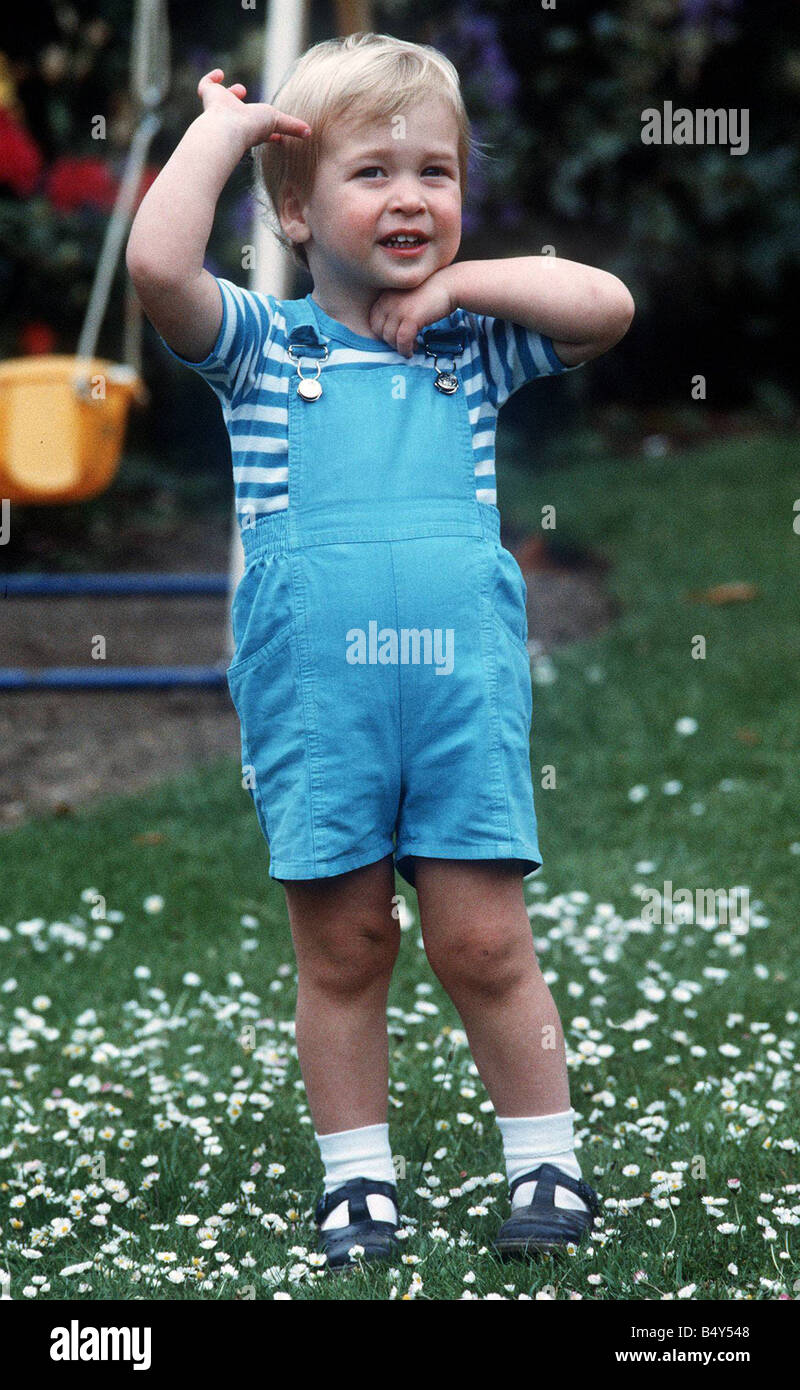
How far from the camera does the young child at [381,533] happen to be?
6.36ft

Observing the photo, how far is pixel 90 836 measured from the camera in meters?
3.95

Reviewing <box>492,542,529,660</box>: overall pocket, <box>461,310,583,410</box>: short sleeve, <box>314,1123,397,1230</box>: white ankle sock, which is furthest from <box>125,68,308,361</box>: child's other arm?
<box>314,1123,397,1230</box>: white ankle sock

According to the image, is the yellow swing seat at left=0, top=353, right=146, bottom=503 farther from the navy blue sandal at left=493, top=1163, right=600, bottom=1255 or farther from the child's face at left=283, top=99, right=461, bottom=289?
the navy blue sandal at left=493, top=1163, right=600, bottom=1255

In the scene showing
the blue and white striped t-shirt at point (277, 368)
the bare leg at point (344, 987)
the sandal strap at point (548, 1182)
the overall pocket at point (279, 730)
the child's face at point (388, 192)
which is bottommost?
the sandal strap at point (548, 1182)

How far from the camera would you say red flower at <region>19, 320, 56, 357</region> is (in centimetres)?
671

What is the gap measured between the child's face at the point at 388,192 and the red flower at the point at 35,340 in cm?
497

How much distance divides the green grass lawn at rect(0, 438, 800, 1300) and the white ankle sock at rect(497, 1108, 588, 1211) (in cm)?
8

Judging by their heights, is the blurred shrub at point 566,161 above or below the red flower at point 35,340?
above

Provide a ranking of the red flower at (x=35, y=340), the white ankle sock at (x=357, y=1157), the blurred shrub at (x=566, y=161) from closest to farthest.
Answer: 1. the white ankle sock at (x=357, y=1157)
2. the red flower at (x=35, y=340)
3. the blurred shrub at (x=566, y=161)

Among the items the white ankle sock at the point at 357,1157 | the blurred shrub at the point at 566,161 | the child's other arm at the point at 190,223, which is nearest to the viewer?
the child's other arm at the point at 190,223

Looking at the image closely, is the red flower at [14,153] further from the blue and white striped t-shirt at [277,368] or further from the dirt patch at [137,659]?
the blue and white striped t-shirt at [277,368]

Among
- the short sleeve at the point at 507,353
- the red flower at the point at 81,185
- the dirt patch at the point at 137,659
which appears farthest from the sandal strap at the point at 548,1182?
the red flower at the point at 81,185
